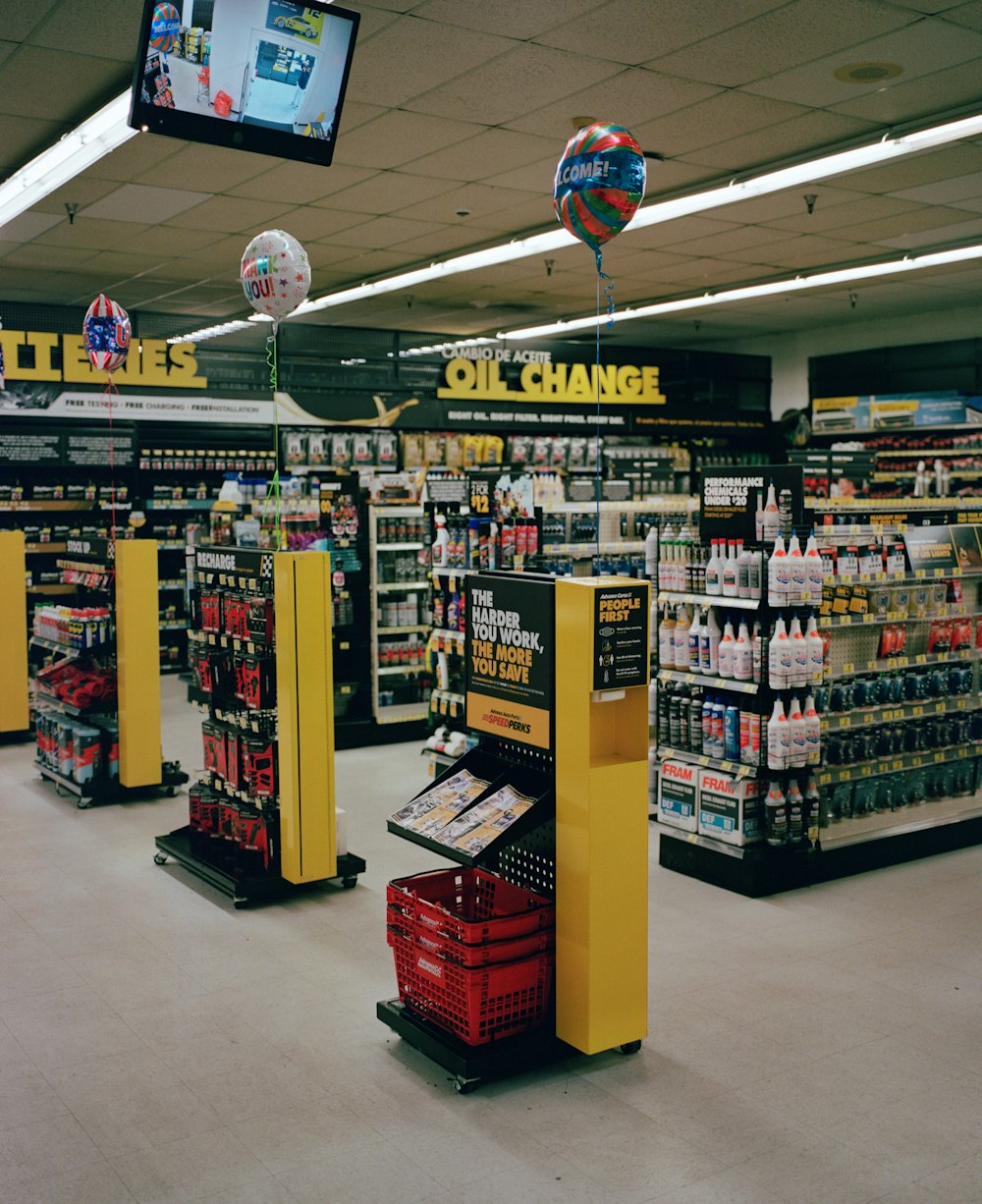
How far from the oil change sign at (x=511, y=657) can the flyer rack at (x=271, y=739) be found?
1.45 meters

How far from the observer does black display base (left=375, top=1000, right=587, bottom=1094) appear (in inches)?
144

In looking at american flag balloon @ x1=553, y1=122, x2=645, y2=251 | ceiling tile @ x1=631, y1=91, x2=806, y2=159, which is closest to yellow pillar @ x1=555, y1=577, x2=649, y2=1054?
american flag balloon @ x1=553, y1=122, x2=645, y2=251

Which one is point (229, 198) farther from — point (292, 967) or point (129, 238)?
point (292, 967)

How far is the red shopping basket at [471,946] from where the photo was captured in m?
3.67

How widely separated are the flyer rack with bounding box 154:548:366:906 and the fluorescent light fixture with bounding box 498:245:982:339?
4.06m

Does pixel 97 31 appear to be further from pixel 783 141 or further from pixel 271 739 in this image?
pixel 783 141

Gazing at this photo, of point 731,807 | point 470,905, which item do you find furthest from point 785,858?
point 470,905

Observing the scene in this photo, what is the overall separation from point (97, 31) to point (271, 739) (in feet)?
10.9

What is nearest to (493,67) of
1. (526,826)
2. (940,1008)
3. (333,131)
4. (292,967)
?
(333,131)

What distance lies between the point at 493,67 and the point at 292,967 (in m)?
4.23

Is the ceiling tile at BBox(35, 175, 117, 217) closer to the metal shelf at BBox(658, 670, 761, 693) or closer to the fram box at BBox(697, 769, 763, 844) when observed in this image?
the metal shelf at BBox(658, 670, 761, 693)

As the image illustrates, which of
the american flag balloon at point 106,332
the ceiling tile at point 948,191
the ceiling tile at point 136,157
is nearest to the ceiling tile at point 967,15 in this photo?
the ceiling tile at point 948,191

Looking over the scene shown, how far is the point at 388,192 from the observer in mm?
7676

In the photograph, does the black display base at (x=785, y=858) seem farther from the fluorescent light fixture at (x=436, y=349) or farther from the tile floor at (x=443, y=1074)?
the fluorescent light fixture at (x=436, y=349)
